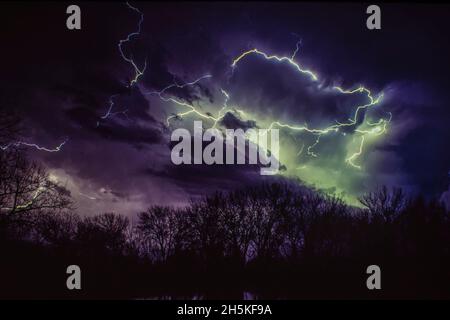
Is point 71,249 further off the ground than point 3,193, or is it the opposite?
point 3,193

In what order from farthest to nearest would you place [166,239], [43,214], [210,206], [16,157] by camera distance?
[166,239], [210,206], [43,214], [16,157]

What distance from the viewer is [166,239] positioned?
82.7ft

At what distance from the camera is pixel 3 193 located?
33.0ft

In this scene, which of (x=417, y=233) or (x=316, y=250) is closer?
(x=417, y=233)

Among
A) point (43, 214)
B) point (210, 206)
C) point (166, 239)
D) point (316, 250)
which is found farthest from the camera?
point (166, 239)

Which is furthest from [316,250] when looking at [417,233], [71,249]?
[71,249]

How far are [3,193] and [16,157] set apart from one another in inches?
63.1

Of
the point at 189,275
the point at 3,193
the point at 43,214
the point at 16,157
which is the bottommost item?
the point at 189,275

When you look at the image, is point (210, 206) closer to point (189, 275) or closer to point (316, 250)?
point (189, 275)

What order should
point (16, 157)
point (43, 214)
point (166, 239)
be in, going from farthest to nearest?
point (166, 239), point (43, 214), point (16, 157)

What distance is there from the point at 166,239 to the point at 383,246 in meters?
17.4

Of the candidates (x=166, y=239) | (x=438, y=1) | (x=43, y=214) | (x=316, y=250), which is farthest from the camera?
(x=166, y=239)
